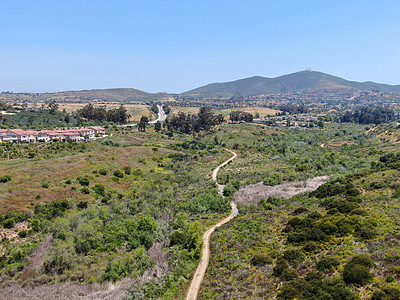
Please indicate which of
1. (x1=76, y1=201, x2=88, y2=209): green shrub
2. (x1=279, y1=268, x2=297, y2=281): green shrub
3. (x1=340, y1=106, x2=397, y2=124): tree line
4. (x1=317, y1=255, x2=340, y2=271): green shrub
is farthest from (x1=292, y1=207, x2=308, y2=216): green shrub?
(x1=340, y1=106, x2=397, y2=124): tree line

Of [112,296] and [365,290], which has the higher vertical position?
[365,290]

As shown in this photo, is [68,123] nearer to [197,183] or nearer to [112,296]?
[197,183]

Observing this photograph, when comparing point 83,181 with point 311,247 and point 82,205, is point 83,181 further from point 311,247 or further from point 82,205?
point 311,247

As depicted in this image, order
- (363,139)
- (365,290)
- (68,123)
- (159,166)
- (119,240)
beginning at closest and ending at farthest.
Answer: (365,290)
(119,240)
(159,166)
(363,139)
(68,123)

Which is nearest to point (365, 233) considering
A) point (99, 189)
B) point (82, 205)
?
point (82, 205)

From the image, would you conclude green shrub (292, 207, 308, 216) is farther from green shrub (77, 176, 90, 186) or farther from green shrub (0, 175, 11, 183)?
green shrub (0, 175, 11, 183)

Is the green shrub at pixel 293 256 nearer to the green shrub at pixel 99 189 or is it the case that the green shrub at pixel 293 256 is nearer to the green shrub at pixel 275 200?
the green shrub at pixel 275 200

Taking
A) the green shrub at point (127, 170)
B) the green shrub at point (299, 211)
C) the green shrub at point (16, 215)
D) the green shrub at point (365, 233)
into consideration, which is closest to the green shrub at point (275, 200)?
the green shrub at point (299, 211)

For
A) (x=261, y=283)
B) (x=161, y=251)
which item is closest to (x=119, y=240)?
(x=161, y=251)

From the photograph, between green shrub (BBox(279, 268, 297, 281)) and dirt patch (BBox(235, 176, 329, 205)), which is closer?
green shrub (BBox(279, 268, 297, 281))

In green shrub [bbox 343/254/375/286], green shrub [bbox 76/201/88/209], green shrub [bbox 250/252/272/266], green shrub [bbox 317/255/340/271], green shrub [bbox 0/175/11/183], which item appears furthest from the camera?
green shrub [bbox 0/175/11/183]
